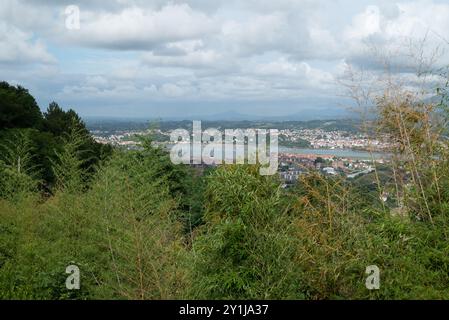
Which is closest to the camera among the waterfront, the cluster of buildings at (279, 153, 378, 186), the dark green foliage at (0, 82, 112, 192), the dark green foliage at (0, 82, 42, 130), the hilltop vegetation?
the hilltop vegetation

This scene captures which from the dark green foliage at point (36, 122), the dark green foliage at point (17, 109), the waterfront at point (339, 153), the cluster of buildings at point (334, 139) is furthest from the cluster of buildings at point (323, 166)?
the dark green foliage at point (17, 109)

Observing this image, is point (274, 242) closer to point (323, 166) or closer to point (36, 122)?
point (323, 166)

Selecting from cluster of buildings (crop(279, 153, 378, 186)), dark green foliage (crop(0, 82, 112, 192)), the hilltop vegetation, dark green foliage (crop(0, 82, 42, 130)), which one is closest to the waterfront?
cluster of buildings (crop(279, 153, 378, 186))

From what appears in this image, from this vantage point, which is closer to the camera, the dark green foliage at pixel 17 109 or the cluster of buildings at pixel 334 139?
the cluster of buildings at pixel 334 139

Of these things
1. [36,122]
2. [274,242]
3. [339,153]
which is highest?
[36,122]

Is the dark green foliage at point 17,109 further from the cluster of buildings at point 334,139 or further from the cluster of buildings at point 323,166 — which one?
the cluster of buildings at point 323,166

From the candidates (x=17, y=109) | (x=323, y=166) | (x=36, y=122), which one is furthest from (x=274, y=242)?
(x=36, y=122)

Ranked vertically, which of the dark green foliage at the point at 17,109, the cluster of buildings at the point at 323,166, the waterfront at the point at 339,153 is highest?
the dark green foliage at the point at 17,109

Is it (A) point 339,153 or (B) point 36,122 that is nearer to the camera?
(A) point 339,153

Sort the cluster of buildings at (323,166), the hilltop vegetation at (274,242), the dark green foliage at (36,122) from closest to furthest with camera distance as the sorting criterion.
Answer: the hilltop vegetation at (274,242) < the cluster of buildings at (323,166) < the dark green foliage at (36,122)

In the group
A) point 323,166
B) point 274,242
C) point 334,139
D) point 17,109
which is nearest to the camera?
point 274,242

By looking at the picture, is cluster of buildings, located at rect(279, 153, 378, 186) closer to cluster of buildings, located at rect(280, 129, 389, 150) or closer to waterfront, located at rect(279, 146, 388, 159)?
waterfront, located at rect(279, 146, 388, 159)

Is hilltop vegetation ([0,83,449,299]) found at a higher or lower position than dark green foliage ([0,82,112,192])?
lower
